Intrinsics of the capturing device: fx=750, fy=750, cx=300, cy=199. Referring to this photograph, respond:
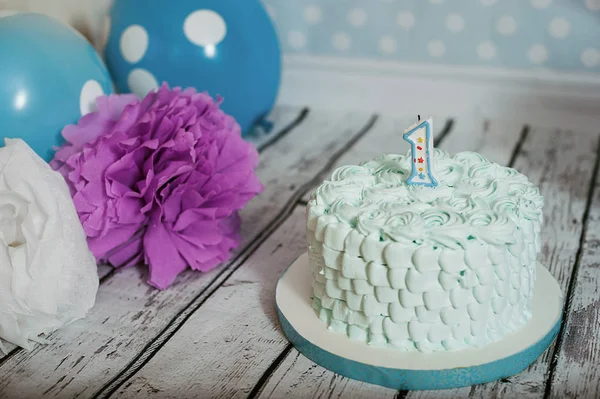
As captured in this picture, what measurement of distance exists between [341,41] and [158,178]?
3.44 ft

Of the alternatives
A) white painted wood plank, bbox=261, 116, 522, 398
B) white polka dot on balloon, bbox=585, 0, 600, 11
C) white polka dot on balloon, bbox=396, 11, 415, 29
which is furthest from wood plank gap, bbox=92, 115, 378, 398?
white polka dot on balloon, bbox=585, 0, 600, 11

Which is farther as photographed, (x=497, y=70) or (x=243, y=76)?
(x=497, y=70)

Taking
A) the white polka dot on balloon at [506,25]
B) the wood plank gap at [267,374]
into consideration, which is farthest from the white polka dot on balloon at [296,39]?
the wood plank gap at [267,374]

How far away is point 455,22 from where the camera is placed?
193 centimetres

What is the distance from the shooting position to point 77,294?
1090 mm

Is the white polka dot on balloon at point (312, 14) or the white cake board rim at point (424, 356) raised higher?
the white polka dot on balloon at point (312, 14)

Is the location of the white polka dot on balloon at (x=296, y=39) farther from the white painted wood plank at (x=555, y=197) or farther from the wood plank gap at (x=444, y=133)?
the white painted wood plank at (x=555, y=197)

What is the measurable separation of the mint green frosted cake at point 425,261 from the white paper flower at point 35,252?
0.35 meters

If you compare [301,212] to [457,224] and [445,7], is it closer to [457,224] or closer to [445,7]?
[457,224]

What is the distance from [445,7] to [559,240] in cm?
83

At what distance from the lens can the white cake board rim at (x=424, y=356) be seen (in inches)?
36.4

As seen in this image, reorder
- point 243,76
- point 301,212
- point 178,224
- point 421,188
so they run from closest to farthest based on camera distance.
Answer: point 421,188 → point 178,224 → point 301,212 → point 243,76

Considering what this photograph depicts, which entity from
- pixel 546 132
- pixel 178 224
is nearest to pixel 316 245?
pixel 178 224

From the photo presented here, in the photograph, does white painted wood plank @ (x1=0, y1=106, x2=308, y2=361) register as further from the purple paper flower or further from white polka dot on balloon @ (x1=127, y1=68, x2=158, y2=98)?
the purple paper flower
